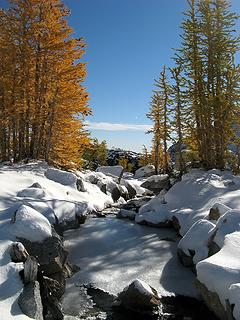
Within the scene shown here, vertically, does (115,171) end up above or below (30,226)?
below

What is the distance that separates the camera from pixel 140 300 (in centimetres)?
827

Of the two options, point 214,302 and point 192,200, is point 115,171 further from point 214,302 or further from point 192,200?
point 214,302

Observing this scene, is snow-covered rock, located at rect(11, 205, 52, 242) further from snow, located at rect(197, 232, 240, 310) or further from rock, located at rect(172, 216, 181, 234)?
rock, located at rect(172, 216, 181, 234)

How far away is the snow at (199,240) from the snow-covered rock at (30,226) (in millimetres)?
4387

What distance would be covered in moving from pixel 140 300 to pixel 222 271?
208 centimetres

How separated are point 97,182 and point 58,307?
18.3 meters

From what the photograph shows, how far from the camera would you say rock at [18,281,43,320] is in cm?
683

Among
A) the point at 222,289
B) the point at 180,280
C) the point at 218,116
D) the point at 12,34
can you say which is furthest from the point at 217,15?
the point at 222,289

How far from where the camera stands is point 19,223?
9.60 m

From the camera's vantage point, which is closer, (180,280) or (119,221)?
(180,280)

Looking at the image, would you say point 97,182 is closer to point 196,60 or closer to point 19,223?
point 196,60

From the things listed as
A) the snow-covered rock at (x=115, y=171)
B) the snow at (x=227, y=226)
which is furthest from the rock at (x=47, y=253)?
the snow-covered rock at (x=115, y=171)

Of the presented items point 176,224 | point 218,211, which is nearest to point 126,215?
point 176,224

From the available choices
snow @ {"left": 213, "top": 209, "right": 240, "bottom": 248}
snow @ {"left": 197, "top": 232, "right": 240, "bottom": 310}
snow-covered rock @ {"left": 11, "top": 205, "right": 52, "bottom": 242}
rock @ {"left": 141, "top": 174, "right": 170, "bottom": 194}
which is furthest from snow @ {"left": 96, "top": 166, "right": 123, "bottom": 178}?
snow @ {"left": 197, "top": 232, "right": 240, "bottom": 310}
